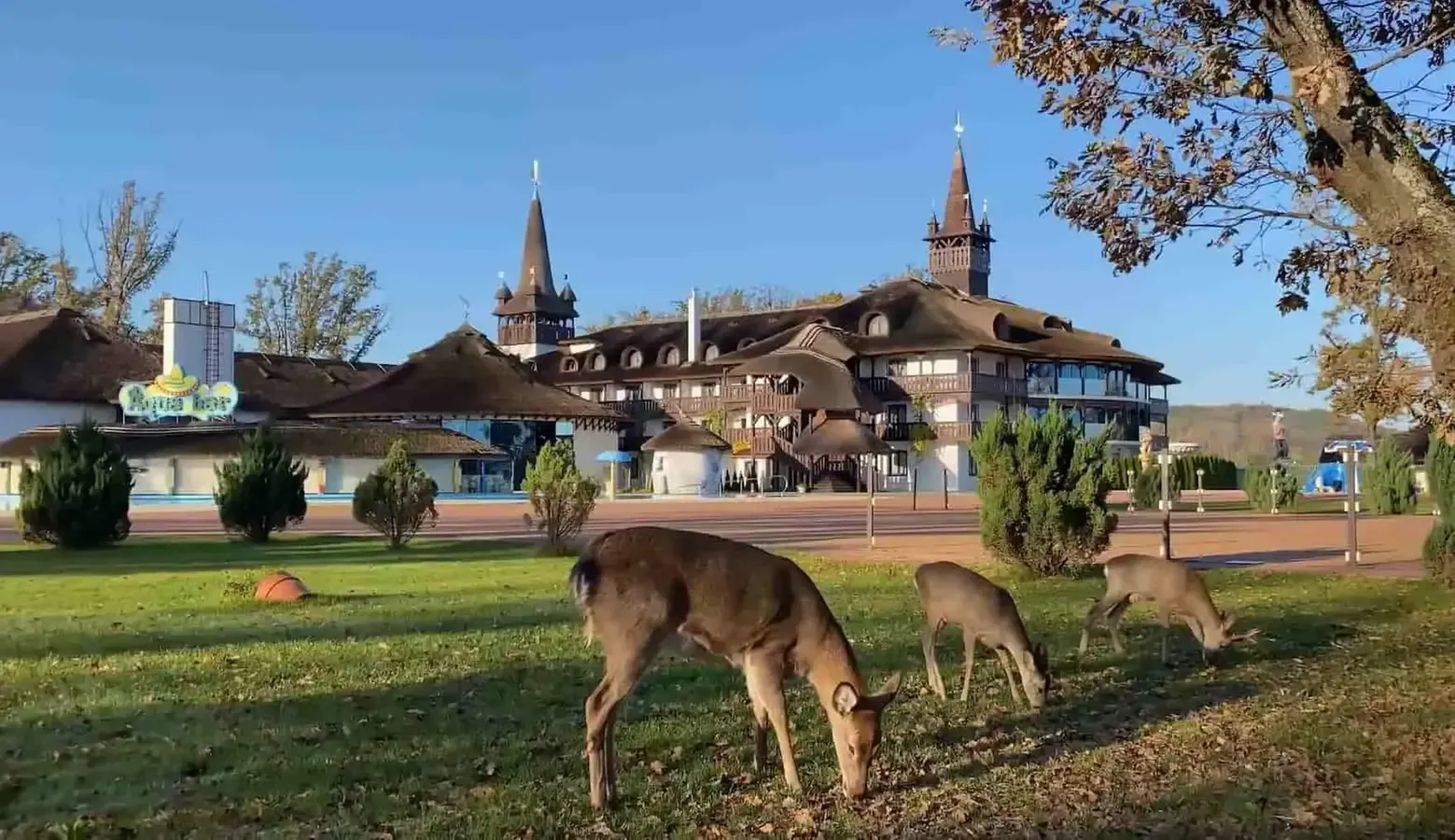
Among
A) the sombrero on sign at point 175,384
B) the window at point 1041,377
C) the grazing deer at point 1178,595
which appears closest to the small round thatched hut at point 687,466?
the window at point 1041,377

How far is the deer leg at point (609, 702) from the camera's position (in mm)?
5809

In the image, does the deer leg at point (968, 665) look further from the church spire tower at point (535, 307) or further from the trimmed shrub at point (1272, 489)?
the church spire tower at point (535, 307)

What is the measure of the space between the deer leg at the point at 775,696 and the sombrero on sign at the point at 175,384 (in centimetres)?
5943

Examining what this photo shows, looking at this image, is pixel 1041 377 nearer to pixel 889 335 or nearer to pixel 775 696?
pixel 889 335

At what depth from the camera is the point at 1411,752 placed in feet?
22.3

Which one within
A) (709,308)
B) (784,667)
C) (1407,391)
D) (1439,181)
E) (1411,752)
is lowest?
(1411,752)

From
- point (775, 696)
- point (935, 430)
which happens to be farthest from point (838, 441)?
point (775, 696)

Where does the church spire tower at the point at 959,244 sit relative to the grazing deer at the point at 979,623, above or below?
above

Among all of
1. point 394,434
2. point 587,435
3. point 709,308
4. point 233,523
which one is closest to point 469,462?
point 394,434

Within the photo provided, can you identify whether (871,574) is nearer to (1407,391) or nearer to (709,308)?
Answer: (1407,391)

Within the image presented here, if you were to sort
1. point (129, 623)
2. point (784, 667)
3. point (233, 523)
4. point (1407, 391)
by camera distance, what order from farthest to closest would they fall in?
point (233, 523) < point (129, 623) < point (1407, 391) < point (784, 667)

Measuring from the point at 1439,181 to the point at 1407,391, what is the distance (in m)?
1.45

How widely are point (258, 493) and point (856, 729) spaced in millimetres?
23159

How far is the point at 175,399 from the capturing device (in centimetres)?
5909
